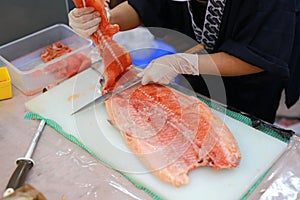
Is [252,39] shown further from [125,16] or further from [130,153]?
[125,16]

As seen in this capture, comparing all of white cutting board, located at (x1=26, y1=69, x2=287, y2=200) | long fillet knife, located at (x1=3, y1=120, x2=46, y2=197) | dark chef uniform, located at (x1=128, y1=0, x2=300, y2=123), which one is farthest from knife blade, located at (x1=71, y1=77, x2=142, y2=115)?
dark chef uniform, located at (x1=128, y1=0, x2=300, y2=123)

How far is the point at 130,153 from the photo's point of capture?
118cm

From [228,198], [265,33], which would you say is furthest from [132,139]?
[265,33]

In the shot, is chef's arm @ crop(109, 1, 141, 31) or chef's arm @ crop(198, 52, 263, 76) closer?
chef's arm @ crop(198, 52, 263, 76)

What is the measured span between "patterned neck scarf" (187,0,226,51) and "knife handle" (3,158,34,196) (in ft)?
2.58

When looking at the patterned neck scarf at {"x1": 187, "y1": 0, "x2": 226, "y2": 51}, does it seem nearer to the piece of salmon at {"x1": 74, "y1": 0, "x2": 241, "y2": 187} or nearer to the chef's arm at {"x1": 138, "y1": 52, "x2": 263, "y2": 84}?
the chef's arm at {"x1": 138, "y1": 52, "x2": 263, "y2": 84}

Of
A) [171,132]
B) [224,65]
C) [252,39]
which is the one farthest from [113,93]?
[252,39]

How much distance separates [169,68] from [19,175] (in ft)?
1.96

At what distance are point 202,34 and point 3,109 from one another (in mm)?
786

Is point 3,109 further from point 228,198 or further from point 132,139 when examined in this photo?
point 228,198

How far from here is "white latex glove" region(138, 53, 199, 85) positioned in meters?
1.32

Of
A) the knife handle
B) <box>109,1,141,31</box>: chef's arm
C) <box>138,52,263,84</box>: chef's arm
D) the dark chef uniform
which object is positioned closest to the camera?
the knife handle

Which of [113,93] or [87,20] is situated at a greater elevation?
[87,20]

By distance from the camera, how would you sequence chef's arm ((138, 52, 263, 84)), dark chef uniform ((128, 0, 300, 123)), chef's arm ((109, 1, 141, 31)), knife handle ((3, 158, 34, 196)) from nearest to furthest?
knife handle ((3, 158, 34, 196))
dark chef uniform ((128, 0, 300, 123))
chef's arm ((138, 52, 263, 84))
chef's arm ((109, 1, 141, 31))
